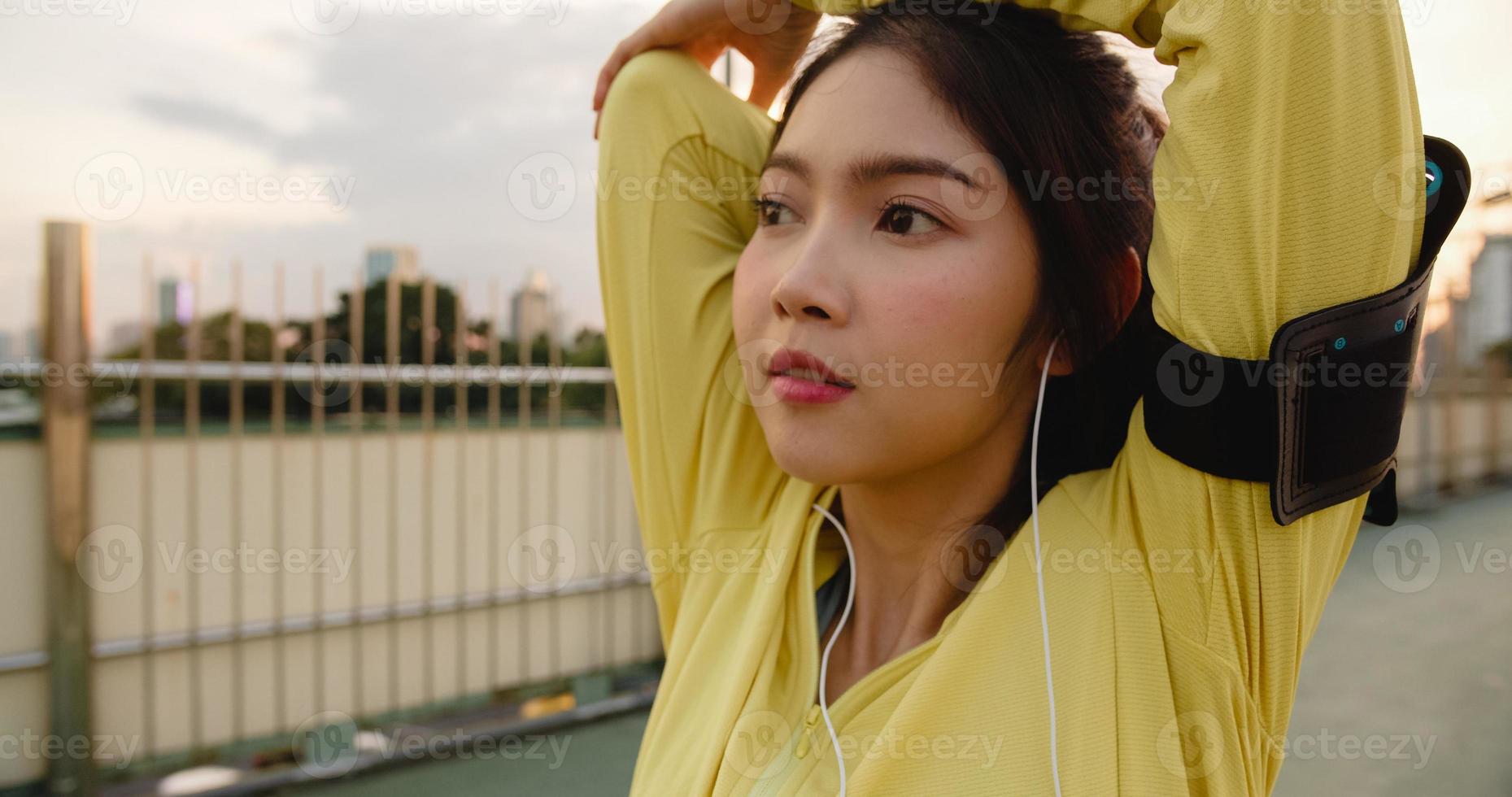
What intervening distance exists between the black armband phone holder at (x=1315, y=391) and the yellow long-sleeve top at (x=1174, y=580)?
2cm

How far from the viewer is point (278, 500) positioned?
2750 mm

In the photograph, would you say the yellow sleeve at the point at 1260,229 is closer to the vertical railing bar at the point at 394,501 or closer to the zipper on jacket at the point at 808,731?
the zipper on jacket at the point at 808,731

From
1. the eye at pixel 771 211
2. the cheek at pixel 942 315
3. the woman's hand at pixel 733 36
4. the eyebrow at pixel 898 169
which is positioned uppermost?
the woman's hand at pixel 733 36

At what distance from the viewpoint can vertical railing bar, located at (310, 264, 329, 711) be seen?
2750 mm

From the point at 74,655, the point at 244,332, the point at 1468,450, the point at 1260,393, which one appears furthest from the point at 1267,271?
the point at 1468,450

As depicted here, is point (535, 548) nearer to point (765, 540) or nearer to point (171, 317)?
point (171, 317)

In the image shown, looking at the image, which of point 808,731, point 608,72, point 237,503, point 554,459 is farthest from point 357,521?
point 808,731

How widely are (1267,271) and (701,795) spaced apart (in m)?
0.69

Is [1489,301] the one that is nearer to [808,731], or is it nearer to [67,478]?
[808,731]

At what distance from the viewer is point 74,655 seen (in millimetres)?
2449

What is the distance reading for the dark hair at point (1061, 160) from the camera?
876 mm

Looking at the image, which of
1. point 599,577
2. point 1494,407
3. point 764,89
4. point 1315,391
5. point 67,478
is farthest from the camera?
point 1494,407

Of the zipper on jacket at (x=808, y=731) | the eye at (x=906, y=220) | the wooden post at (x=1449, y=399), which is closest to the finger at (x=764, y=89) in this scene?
the eye at (x=906, y=220)

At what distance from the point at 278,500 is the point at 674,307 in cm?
217
